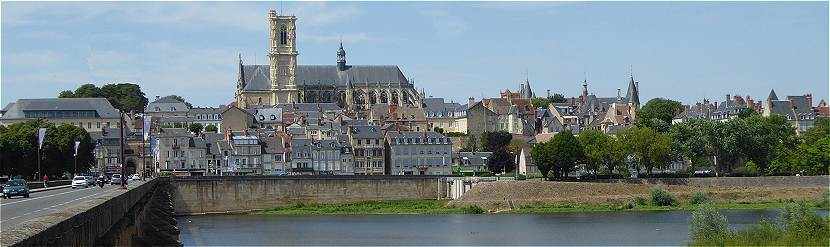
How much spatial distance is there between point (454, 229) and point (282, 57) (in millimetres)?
119254

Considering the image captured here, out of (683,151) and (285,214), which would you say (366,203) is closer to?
(285,214)

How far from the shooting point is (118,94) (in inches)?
6737

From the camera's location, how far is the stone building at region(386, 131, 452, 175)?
391 ft

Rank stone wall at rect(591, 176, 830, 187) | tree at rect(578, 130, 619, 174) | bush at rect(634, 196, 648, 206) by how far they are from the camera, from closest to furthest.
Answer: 1. bush at rect(634, 196, 648, 206)
2. stone wall at rect(591, 176, 830, 187)
3. tree at rect(578, 130, 619, 174)

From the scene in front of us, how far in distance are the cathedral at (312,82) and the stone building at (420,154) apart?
56202 mm

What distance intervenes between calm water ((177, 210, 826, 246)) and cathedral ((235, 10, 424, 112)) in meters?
94.1

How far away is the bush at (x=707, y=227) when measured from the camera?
1647 inches

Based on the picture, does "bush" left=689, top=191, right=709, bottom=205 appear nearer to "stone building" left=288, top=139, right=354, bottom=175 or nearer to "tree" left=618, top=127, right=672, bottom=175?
"tree" left=618, top=127, right=672, bottom=175

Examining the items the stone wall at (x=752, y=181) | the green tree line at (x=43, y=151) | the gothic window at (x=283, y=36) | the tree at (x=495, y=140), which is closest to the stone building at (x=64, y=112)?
the green tree line at (x=43, y=151)

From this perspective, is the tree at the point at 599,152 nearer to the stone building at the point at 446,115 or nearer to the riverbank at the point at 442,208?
the riverbank at the point at 442,208

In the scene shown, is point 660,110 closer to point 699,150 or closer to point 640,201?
point 699,150

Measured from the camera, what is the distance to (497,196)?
88.5 meters

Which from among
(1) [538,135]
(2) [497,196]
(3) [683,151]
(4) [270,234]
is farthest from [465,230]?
(1) [538,135]

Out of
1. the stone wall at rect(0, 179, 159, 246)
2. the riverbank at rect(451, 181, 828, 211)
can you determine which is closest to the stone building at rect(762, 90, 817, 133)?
the riverbank at rect(451, 181, 828, 211)
